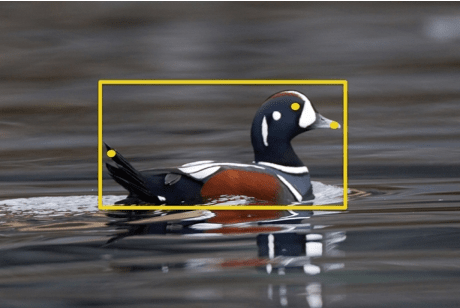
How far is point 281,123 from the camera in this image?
19.8ft

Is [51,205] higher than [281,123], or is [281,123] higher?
[281,123]

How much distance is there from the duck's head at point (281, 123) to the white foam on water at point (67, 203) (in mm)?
358

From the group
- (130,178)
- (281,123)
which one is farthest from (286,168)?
Result: (130,178)

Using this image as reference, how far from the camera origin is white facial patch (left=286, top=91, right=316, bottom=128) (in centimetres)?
610

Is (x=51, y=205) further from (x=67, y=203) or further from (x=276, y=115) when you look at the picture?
(x=276, y=115)

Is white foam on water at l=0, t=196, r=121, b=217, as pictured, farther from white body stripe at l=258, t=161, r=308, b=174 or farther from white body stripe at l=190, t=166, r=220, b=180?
white body stripe at l=258, t=161, r=308, b=174

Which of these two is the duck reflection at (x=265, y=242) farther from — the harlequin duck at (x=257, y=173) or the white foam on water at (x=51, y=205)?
the white foam on water at (x=51, y=205)

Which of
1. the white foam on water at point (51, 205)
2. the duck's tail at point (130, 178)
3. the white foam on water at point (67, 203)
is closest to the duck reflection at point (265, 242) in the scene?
the duck's tail at point (130, 178)

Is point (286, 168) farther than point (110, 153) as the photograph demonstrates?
Yes

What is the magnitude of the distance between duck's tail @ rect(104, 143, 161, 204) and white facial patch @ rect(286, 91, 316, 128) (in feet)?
4.23

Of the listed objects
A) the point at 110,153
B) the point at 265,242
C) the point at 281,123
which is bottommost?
the point at 265,242

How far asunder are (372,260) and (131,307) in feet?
4.28

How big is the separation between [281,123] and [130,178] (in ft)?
4.13

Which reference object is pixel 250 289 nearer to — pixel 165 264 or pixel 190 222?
pixel 165 264
